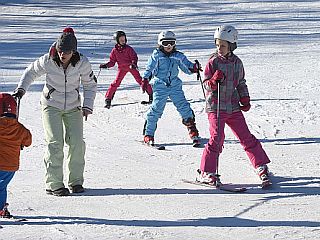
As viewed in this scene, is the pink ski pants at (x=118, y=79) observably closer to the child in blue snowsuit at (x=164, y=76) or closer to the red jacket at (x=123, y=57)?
the red jacket at (x=123, y=57)

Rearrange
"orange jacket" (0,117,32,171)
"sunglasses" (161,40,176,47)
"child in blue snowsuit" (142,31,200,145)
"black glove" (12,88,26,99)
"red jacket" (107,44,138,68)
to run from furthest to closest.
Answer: "red jacket" (107,44,138,68), "child in blue snowsuit" (142,31,200,145), "sunglasses" (161,40,176,47), "black glove" (12,88,26,99), "orange jacket" (0,117,32,171)

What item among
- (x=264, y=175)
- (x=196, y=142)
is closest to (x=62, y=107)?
(x=264, y=175)

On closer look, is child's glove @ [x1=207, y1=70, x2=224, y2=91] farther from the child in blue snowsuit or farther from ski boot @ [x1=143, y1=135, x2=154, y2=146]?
ski boot @ [x1=143, y1=135, x2=154, y2=146]

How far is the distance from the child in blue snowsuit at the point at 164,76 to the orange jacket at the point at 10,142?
3836 millimetres

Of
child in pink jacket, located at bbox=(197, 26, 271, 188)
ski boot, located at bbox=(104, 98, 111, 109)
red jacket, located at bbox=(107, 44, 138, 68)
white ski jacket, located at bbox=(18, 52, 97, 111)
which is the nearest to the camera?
white ski jacket, located at bbox=(18, 52, 97, 111)

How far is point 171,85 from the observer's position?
1108cm

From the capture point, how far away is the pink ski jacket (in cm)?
869

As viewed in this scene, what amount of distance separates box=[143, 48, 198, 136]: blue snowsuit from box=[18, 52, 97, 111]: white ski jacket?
250cm

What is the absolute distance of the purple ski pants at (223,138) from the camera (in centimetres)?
873

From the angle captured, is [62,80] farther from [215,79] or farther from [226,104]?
[226,104]

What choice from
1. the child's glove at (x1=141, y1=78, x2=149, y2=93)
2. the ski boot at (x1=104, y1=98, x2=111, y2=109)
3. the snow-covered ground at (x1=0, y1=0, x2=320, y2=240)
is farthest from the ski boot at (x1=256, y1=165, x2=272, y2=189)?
the ski boot at (x1=104, y1=98, x2=111, y2=109)

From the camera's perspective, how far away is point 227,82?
8.71 m

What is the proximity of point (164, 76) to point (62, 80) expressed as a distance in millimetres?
2858

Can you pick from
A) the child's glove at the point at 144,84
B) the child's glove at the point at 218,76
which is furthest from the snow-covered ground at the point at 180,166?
the child's glove at the point at 218,76
